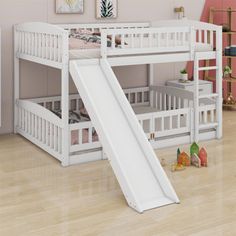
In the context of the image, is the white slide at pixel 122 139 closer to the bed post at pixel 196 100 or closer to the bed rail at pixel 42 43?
the bed rail at pixel 42 43

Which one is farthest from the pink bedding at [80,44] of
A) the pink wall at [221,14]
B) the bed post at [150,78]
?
the pink wall at [221,14]

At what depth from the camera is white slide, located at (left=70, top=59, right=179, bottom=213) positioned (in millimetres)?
2812

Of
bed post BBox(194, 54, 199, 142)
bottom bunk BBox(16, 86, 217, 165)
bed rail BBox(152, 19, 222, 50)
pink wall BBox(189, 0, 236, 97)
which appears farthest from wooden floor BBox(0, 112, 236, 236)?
pink wall BBox(189, 0, 236, 97)

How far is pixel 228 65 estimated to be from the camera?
5.75 m

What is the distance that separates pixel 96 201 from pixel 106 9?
244cm

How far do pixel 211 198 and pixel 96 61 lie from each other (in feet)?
4.42

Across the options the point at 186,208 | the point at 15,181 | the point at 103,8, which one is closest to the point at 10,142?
the point at 15,181

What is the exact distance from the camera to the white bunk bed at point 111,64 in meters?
3.57

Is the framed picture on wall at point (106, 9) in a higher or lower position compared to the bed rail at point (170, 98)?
higher

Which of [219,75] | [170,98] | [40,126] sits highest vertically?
[219,75]

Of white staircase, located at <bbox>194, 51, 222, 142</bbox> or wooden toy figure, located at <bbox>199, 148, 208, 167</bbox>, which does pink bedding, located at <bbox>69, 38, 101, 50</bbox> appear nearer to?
white staircase, located at <bbox>194, 51, 222, 142</bbox>

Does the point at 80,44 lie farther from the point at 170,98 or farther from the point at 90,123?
the point at 170,98

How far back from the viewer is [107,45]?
3768 mm

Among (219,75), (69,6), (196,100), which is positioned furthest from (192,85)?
(69,6)
